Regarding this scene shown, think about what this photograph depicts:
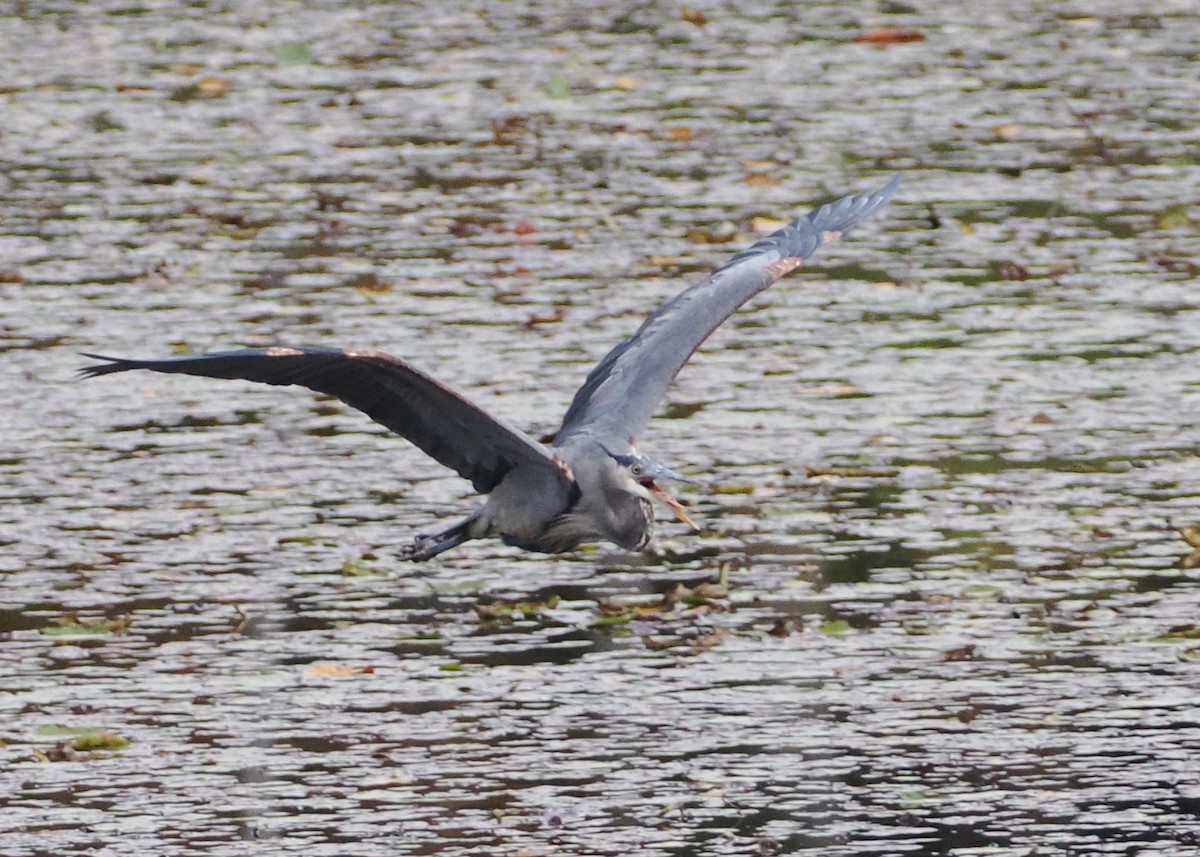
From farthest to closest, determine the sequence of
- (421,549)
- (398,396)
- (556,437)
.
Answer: (556,437)
(421,549)
(398,396)

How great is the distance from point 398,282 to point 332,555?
139 inches

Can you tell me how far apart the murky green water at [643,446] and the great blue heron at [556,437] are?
0.47 m

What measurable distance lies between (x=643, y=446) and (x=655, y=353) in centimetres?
188

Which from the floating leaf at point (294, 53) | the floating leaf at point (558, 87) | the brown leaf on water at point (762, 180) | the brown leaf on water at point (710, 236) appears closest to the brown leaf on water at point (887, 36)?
the floating leaf at point (558, 87)

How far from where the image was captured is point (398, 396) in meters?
6.67

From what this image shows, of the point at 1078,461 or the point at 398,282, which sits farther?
the point at 398,282

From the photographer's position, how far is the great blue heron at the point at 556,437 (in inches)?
247

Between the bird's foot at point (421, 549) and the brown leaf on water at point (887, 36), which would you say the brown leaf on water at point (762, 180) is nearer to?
the brown leaf on water at point (887, 36)

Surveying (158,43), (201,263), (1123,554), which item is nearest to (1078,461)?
(1123,554)

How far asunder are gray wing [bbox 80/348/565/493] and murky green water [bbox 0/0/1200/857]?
26.4 inches

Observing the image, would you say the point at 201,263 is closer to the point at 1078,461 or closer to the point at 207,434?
the point at 207,434

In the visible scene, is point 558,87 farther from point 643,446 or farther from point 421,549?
point 421,549

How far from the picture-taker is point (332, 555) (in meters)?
8.34

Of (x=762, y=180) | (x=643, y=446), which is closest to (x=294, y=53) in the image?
(x=762, y=180)
